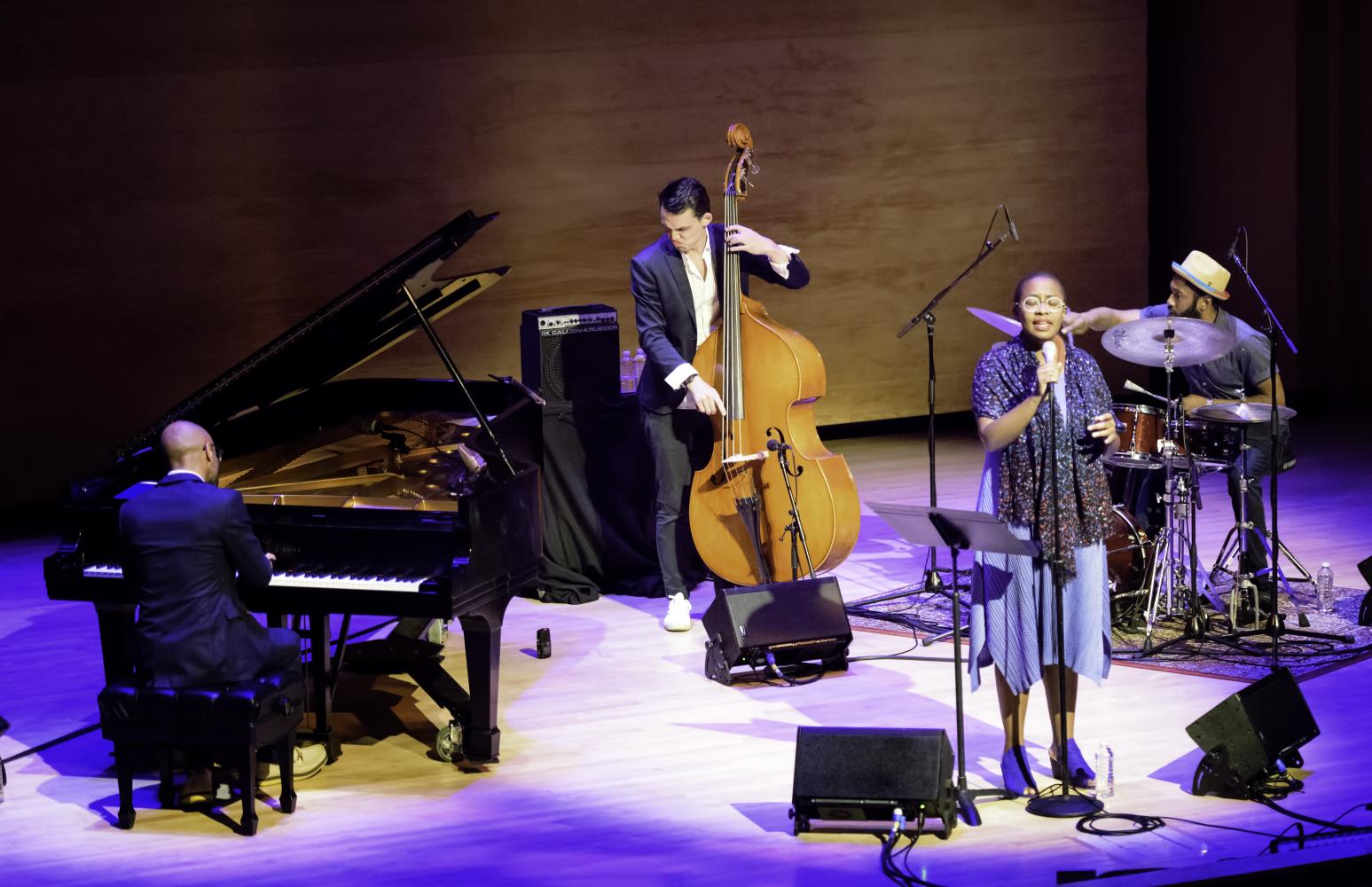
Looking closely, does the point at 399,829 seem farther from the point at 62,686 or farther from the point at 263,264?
the point at 263,264

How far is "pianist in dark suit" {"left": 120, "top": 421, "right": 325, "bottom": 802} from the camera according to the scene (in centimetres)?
462

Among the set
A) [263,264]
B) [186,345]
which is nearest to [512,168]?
[263,264]

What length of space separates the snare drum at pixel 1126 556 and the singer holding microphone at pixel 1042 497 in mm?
1828

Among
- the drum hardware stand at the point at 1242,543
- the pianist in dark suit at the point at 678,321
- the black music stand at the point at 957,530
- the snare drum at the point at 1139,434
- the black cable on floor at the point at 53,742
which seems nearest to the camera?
the black music stand at the point at 957,530

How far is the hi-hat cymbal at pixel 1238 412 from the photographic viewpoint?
633 centimetres

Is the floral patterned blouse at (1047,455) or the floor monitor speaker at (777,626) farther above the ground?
the floral patterned blouse at (1047,455)

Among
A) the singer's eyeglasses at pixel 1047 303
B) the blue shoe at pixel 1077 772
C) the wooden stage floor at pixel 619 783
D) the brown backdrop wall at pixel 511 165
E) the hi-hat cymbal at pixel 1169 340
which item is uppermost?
the brown backdrop wall at pixel 511 165

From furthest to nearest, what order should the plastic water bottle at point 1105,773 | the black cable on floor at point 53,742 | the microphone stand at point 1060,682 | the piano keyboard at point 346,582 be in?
1. the black cable on floor at point 53,742
2. the piano keyboard at point 346,582
3. the plastic water bottle at point 1105,773
4. the microphone stand at point 1060,682

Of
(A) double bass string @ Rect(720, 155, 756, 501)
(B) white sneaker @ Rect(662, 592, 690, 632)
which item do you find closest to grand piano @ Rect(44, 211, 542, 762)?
(A) double bass string @ Rect(720, 155, 756, 501)

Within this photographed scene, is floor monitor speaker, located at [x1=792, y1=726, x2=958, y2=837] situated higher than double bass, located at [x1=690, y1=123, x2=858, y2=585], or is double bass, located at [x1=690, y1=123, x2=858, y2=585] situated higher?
double bass, located at [x1=690, y1=123, x2=858, y2=585]

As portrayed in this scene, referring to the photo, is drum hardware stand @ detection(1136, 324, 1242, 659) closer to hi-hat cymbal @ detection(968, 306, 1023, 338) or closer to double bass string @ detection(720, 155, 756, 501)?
hi-hat cymbal @ detection(968, 306, 1023, 338)

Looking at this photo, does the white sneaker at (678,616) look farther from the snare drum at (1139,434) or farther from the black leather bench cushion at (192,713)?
the black leather bench cushion at (192,713)

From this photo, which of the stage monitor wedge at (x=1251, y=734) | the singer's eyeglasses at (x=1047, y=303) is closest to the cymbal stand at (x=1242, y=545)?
the stage monitor wedge at (x=1251, y=734)

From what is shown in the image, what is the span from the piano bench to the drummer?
12.0 feet
